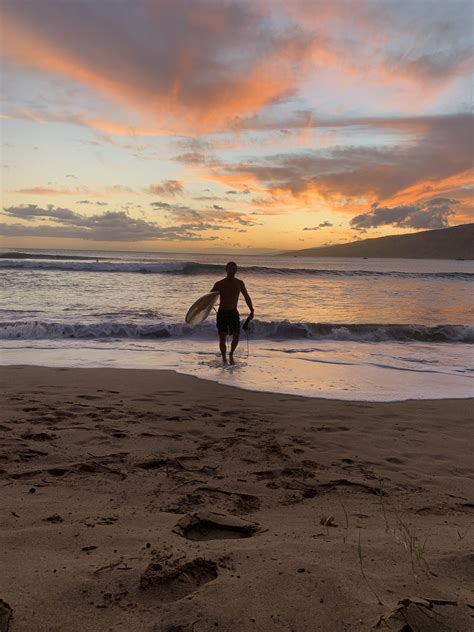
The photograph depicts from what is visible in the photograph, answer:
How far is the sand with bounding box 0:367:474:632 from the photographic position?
1884 mm

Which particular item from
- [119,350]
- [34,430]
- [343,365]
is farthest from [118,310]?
[34,430]

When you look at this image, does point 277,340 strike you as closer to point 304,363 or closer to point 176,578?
point 304,363

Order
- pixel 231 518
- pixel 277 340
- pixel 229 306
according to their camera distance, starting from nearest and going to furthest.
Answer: pixel 231 518
pixel 229 306
pixel 277 340

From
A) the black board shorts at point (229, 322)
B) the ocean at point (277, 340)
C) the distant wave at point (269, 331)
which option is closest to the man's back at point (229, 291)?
the black board shorts at point (229, 322)

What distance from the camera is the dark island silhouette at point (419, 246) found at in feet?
416

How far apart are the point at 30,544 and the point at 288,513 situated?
4.98 feet

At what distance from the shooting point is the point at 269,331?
12430 mm

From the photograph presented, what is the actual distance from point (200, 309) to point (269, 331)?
235 cm

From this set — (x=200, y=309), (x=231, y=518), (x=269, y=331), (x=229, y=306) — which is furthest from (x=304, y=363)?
(x=231, y=518)

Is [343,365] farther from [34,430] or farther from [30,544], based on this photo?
[30,544]

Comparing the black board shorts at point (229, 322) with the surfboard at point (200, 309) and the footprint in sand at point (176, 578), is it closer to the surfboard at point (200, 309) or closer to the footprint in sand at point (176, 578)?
the surfboard at point (200, 309)

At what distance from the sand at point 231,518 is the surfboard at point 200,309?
5590mm

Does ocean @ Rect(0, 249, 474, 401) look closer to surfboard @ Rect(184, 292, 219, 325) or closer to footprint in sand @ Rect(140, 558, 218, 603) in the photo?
surfboard @ Rect(184, 292, 219, 325)

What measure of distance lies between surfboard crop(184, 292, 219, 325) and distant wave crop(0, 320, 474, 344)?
0.84m
